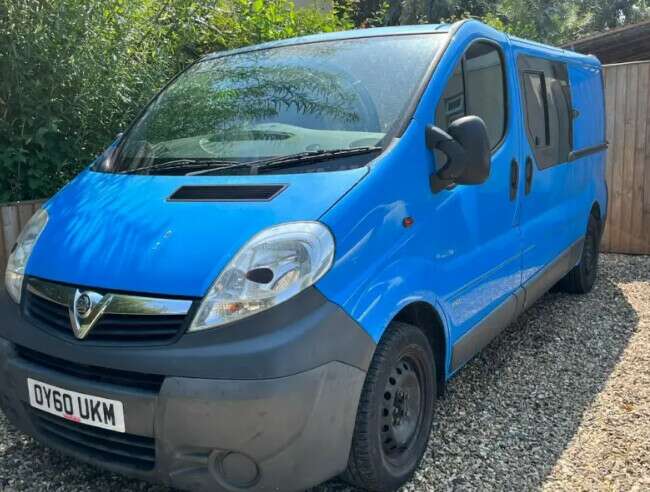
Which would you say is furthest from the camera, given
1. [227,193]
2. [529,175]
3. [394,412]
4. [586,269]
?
[586,269]

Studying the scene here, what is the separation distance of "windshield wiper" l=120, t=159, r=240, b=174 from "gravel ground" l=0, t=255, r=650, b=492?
1325 mm

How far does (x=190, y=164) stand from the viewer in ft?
8.91

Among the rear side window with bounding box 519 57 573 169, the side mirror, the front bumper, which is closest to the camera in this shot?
the front bumper

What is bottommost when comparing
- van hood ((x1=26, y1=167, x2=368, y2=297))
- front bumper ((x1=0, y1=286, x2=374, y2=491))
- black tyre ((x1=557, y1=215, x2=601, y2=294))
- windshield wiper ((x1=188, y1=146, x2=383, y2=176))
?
black tyre ((x1=557, y1=215, x2=601, y2=294))

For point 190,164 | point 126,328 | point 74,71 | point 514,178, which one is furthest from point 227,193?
point 74,71

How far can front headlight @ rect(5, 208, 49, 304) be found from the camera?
8.14ft

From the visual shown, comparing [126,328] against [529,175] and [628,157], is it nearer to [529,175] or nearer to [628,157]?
[529,175]

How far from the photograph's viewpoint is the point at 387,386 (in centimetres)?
239

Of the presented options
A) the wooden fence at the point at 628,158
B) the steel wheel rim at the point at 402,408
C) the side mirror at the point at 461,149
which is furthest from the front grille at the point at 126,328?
the wooden fence at the point at 628,158

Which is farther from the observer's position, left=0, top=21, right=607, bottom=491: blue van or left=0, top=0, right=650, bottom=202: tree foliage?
left=0, top=0, right=650, bottom=202: tree foliage

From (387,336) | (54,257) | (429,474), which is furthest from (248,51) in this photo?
(429,474)

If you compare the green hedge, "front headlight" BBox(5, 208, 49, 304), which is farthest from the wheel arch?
the green hedge

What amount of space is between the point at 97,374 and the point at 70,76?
283 centimetres

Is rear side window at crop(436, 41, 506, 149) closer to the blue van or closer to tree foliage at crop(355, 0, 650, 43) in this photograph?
the blue van
